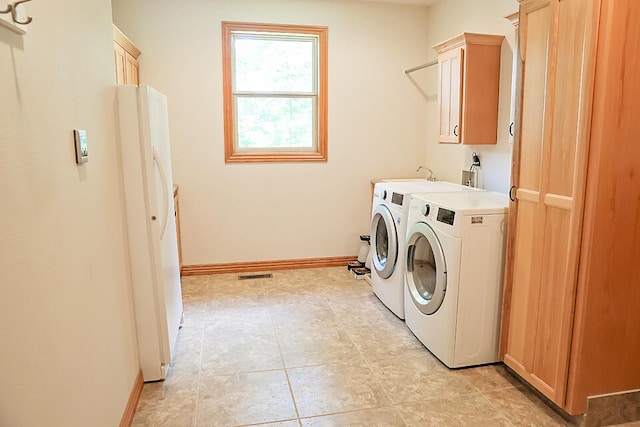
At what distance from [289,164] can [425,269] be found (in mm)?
2013

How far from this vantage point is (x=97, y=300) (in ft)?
5.70

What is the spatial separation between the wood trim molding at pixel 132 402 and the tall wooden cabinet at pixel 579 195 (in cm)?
201

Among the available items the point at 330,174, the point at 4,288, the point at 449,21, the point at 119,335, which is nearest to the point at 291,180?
the point at 330,174

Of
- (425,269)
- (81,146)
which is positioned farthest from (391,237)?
(81,146)

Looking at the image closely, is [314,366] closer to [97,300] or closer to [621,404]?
[97,300]

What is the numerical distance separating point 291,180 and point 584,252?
2.98 m

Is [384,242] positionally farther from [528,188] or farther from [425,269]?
[528,188]

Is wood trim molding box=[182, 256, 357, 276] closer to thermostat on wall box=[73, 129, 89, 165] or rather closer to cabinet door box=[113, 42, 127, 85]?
cabinet door box=[113, 42, 127, 85]

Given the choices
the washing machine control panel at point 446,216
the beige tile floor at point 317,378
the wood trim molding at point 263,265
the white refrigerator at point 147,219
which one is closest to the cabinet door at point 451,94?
the washing machine control panel at point 446,216

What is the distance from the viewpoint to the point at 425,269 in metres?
2.93

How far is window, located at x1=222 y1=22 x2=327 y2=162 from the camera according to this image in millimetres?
4227

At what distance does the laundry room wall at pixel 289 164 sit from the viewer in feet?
13.3

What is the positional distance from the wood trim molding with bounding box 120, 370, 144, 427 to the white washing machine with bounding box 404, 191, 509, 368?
1714 millimetres

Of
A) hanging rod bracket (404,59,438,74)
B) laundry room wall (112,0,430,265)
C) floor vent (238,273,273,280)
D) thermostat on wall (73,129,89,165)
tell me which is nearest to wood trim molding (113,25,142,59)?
laundry room wall (112,0,430,265)
